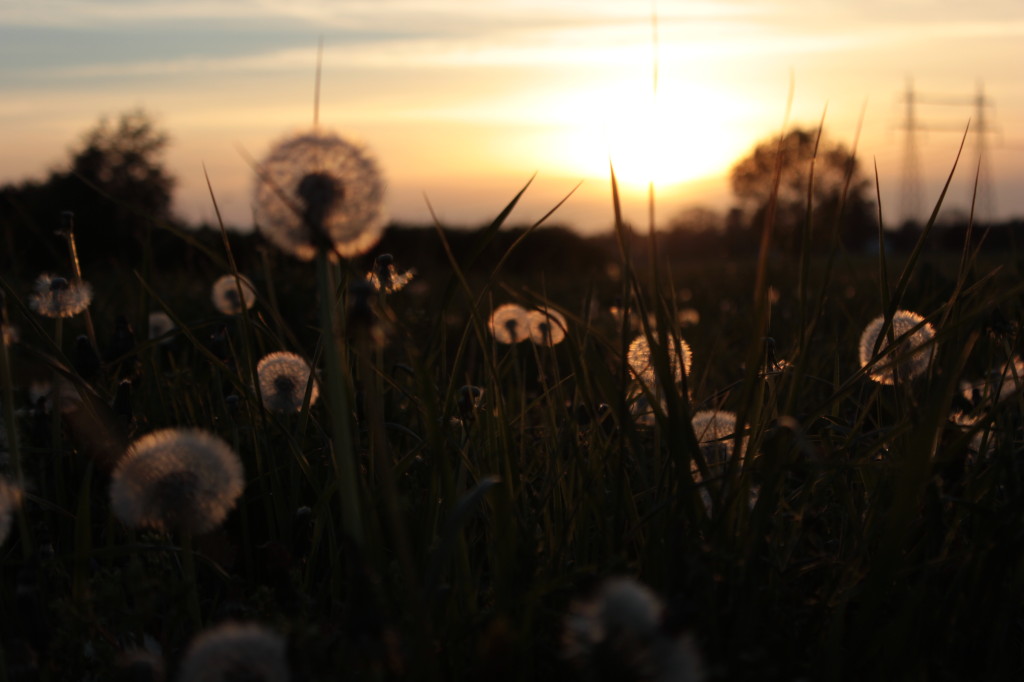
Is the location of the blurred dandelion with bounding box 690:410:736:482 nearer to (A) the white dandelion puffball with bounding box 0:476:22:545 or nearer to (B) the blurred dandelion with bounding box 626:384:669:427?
(B) the blurred dandelion with bounding box 626:384:669:427

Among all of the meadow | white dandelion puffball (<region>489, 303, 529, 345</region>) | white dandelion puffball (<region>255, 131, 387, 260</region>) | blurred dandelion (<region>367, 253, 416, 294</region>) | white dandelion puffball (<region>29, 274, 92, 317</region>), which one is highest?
white dandelion puffball (<region>255, 131, 387, 260</region>)

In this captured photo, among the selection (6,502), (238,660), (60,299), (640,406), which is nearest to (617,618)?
(238,660)

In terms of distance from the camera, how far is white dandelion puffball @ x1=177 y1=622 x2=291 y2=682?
36.1 inches

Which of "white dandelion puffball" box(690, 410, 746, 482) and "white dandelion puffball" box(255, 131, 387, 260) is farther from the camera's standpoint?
"white dandelion puffball" box(690, 410, 746, 482)

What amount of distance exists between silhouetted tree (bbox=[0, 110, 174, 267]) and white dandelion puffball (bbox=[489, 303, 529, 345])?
5.24 meters

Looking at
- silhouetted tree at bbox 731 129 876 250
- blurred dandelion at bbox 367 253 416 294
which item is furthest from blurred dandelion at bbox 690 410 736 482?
silhouetted tree at bbox 731 129 876 250

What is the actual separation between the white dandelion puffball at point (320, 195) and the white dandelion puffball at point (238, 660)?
41 centimetres

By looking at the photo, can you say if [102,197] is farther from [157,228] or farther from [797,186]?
[797,186]

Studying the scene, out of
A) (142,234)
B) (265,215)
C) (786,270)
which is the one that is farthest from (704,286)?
(265,215)

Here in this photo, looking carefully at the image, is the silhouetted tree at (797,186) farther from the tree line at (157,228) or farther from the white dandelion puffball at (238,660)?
the white dandelion puffball at (238,660)

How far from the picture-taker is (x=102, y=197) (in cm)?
779

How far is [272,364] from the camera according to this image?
76.8 inches

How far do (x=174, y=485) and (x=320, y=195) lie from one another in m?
0.41

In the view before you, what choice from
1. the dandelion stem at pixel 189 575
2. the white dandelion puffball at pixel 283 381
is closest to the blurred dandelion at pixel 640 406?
the white dandelion puffball at pixel 283 381
